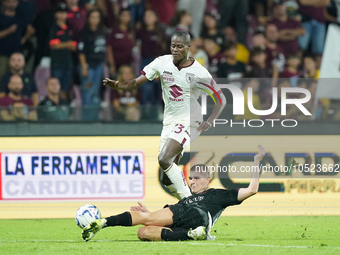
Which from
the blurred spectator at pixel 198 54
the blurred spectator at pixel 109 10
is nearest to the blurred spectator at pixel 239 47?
the blurred spectator at pixel 198 54

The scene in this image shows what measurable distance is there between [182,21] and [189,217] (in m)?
6.16

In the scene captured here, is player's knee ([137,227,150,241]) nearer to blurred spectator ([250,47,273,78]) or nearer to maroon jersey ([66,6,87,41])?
blurred spectator ([250,47,273,78])

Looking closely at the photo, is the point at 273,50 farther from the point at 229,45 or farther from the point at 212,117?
the point at 212,117

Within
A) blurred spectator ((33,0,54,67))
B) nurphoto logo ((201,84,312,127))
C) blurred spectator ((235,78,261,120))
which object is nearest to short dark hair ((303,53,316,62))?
blurred spectator ((235,78,261,120))

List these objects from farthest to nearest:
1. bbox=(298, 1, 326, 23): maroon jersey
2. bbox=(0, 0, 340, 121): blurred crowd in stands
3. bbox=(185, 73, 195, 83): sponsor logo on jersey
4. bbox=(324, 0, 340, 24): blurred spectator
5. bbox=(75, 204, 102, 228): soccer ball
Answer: bbox=(324, 0, 340, 24): blurred spectator → bbox=(298, 1, 326, 23): maroon jersey → bbox=(0, 0, 340, 121): blurred crowd in stands → bbox=(185, 73, 195, 83): sponsor logo on jersey → bbox=(75, 204, 102, 228): soccer ball

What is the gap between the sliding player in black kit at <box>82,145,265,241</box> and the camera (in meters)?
6.49

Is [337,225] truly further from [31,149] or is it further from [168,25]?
[168,25]

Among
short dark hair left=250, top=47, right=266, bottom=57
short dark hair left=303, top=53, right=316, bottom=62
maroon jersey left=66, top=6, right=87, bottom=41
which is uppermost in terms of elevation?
maroon jersey left=66, top=6, right=87, bottom=41

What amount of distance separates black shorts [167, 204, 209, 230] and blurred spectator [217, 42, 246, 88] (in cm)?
512

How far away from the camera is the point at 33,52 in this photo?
38.3 feet

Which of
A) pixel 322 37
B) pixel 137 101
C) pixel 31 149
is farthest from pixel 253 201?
pixel 322 37

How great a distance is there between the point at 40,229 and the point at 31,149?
177 centimetres

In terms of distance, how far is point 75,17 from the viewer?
11.6 meters

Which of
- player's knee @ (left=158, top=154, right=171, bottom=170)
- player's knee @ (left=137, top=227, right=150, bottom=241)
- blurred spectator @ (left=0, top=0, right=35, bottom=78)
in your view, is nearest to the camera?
player's knee @ (left=137, top=227, right=150, bottom=241)
